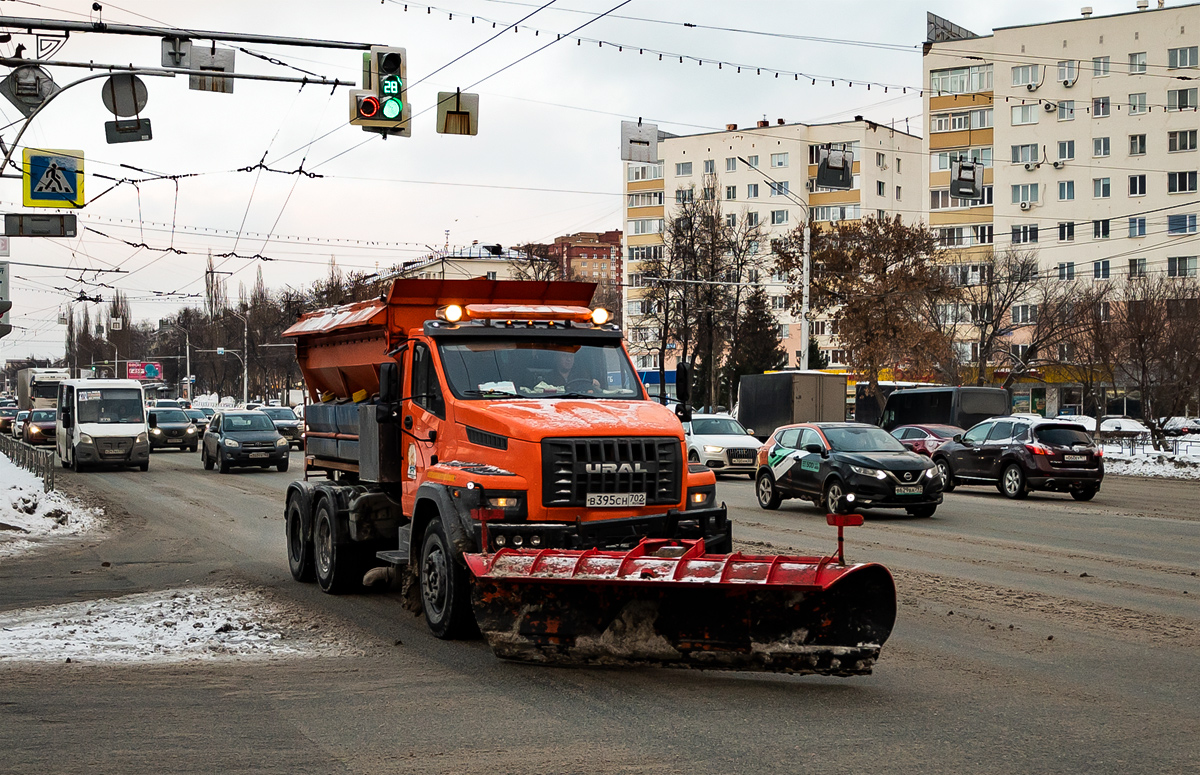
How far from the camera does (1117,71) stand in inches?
2923

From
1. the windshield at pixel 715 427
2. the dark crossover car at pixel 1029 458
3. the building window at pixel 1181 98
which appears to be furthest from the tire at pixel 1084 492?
the building window at pixel 1181 98

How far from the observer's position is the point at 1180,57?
7244 centimetres

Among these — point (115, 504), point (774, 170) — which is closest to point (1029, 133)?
point (774, 170)

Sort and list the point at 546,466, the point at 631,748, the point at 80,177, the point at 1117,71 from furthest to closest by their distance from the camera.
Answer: the point at 1117,71 < the point at 80,177 < the point at 546,466 < the point at 631,748

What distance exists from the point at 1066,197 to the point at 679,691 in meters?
77.5

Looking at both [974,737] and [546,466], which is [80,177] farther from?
[974,737]

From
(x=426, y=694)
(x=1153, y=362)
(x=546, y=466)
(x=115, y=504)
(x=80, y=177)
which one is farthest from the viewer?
(x=1153, y=362)

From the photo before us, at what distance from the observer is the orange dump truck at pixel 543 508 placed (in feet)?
24.9

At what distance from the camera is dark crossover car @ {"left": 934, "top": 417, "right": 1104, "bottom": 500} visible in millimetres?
24438

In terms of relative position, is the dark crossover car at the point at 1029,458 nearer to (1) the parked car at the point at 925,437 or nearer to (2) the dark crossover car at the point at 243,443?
(1) the parked car at the point at 925,437

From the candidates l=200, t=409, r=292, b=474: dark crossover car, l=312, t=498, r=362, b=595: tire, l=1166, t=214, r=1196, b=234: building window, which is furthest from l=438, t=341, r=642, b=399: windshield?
l=1166, t=214, r=1196, b=234: building window

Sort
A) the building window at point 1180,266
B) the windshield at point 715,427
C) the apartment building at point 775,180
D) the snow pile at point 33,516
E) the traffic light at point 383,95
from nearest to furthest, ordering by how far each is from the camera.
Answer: the traffic light at point 383,95
the snow pile at point 33,516
the windshield at point 715,427
the building window at point 1180,266
the apartment building at point 775,180

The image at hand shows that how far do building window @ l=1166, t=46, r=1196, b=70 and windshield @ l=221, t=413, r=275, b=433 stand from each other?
6056 cm

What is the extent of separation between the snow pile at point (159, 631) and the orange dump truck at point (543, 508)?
3.28 feet
